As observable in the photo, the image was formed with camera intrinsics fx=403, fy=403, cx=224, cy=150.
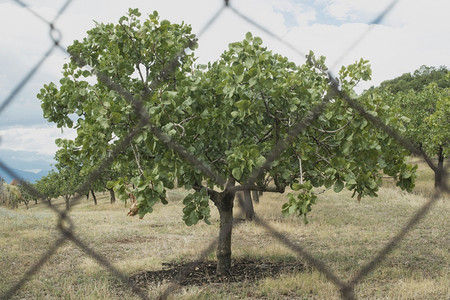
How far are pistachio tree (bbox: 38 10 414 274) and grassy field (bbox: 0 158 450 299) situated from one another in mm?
1182

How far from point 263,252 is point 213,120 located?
14.6 feet

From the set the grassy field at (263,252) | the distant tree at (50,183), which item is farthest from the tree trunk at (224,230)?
the distant tree at (50,183)

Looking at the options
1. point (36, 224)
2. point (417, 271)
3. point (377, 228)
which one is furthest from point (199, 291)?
point (36, 224)

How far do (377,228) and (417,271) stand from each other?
427 cm

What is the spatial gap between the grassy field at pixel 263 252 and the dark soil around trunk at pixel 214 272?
0.79 feet

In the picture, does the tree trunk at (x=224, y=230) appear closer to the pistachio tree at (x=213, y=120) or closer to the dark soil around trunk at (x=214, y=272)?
the dark soil around trunk at (x=214, y=272)

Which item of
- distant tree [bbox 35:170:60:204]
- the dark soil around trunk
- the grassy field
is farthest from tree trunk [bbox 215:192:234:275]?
distant tree [bbox 35:170:60:204]

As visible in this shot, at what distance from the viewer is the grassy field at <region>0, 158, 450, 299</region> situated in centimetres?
487

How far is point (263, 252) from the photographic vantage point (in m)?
7.37

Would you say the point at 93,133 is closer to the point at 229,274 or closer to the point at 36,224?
the point at 229,274

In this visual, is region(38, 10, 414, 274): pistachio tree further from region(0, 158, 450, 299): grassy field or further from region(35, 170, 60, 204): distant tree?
region(35, 170, 60, 204): distant tree

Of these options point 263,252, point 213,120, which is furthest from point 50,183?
point 213,120

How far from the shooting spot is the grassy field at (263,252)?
4.87m

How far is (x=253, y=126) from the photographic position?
3875 mm
